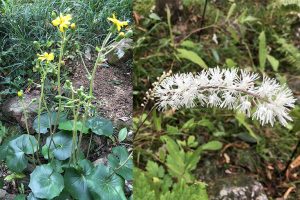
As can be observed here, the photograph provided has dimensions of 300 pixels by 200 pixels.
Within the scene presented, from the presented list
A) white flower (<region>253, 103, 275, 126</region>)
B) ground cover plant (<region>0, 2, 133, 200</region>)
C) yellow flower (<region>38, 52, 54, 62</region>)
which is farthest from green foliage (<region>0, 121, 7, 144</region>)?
white flower (<region>253, 103, 275, 126</region>)

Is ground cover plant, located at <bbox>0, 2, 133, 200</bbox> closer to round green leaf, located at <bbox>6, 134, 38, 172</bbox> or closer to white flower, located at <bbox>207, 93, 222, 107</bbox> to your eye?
round green leaf, located at <bbox>6, 134, 38, 172</bbox>

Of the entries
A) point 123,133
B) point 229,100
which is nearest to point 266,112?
point 229,100

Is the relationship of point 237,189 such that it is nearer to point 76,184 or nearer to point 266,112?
point 76,184

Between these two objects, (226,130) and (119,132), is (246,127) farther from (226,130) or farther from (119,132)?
(119,132)

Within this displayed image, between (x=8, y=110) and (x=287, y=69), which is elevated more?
(x=287, y=69)

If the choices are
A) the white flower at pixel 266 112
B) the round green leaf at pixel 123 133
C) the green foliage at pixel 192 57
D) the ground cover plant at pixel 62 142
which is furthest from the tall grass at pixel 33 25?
the green foliage at pixel 192 57

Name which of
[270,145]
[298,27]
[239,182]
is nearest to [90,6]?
[239,182]
